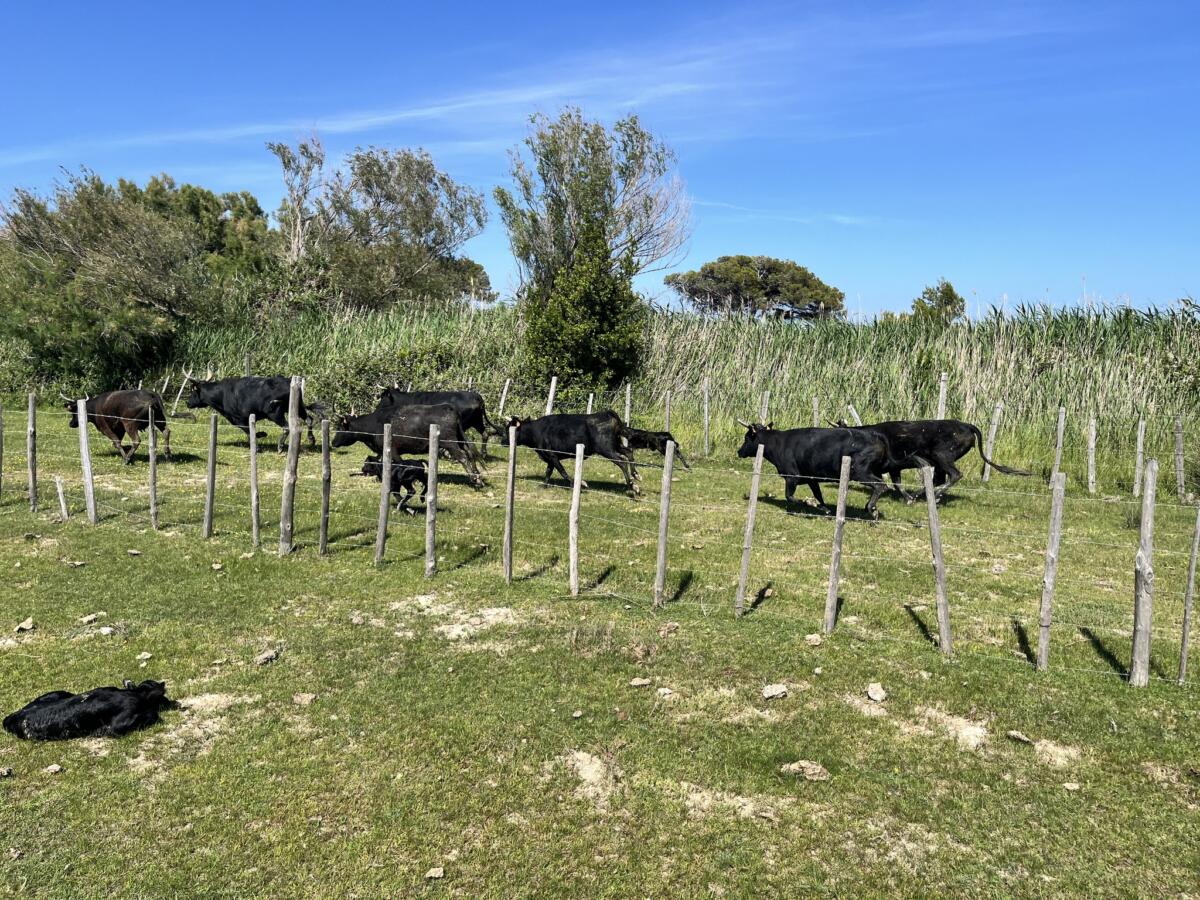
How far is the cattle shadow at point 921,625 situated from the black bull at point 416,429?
27.0ft

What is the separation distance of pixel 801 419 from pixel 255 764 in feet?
59.2

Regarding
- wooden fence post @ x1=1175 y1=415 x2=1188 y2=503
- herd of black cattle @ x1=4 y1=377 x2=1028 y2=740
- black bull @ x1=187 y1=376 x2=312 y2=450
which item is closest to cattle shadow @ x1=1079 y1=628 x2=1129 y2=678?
herd of black cattle @ x1=4 y1=377 x2=1028 y2=740

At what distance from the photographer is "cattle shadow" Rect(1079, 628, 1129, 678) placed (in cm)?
703

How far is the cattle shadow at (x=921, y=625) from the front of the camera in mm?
7691

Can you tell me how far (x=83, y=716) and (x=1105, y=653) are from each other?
326 inches

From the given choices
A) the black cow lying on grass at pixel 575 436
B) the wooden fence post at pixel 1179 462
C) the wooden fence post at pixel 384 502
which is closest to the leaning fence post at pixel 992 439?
the wooden fence post at pixel 1179 462

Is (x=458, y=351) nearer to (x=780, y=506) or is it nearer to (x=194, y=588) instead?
(x=780, y=506)

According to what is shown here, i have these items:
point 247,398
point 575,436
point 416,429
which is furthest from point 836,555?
point 247,398

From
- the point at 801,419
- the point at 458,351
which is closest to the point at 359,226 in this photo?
the point at 458,351

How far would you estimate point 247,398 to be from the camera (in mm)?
18828

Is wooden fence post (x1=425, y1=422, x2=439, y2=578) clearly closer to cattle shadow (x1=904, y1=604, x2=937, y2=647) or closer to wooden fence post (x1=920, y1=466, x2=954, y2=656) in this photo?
wooden fence post (x1=920, y1=466, x2=954, y2=656)

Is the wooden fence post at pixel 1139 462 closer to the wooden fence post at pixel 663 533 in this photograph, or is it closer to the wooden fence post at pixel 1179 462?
the wooden fence post at pixel 1179 462

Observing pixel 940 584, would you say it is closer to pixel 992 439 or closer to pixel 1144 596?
pixel 1144 596

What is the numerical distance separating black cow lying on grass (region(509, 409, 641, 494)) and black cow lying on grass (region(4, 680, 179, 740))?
29.5 feet
